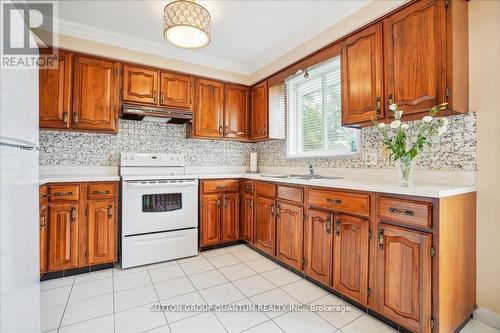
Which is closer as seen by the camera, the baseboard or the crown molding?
the baseboard

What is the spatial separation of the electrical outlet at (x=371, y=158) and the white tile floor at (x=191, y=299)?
4.10ft

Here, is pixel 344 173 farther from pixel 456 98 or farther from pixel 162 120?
pixel 162 120

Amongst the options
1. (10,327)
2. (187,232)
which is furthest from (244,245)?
(10,327)

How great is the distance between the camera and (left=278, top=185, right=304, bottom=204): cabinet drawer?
2434 millimetres

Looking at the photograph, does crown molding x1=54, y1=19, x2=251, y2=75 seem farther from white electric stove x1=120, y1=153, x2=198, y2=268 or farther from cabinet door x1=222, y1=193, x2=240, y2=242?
cabinet door x1=222, y1=193, x2=240, y2=242

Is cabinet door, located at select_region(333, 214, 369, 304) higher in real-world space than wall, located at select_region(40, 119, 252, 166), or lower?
lower

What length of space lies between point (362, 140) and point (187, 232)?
220 centimetres

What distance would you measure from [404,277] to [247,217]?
1983mm

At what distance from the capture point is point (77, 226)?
8.33ft

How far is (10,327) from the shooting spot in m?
1.02

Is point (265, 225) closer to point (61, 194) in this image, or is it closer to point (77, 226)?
point (77, 226)

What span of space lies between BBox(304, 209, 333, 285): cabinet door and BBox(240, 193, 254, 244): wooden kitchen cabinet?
0.99 metres

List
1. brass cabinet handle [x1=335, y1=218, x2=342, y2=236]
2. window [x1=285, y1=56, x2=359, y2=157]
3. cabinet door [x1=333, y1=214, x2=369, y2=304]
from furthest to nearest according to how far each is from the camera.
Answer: window [x1=285, y1=56, x2=359, y2=157]
brass cabinet handle [x1=335, y1=218, x2=342, y2=236]
cabinet door [x1=333, y1=214, x2=369, y2=304]

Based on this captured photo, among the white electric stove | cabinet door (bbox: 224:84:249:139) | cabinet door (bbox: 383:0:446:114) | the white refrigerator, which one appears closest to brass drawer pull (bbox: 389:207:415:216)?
cabinet door (bbox: 383:0:446:114)
